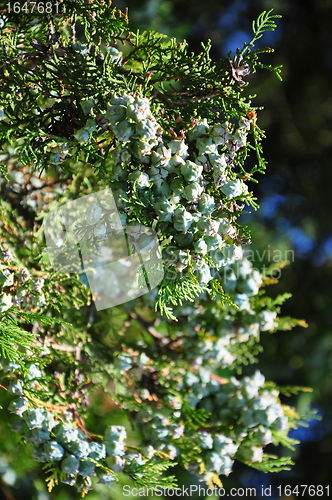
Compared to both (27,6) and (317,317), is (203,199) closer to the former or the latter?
(27,6)

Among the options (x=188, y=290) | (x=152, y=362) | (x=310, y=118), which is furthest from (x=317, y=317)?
(x=188, y=290)

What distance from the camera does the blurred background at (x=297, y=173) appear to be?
1.01 meters

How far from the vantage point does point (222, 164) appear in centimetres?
30

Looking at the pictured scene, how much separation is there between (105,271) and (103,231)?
147 millimetres

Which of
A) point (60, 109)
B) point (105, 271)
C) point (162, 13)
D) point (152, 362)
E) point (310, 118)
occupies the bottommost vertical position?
point (152, 362)

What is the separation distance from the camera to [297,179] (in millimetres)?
1101

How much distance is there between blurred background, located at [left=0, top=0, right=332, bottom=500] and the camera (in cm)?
101

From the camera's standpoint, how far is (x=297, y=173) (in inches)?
43.4

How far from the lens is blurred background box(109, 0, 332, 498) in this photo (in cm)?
101

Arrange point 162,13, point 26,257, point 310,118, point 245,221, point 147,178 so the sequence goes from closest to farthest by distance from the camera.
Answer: point 147,178 → point 26,257 → point 162,13 → point 245,221 → point 310,118

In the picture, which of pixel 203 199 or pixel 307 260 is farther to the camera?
pixel 307 260

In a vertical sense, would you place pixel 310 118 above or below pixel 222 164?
above

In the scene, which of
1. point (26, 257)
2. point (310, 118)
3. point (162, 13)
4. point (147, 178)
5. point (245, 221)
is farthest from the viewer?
point (310, 118)

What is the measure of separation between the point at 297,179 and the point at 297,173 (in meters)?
0.02
